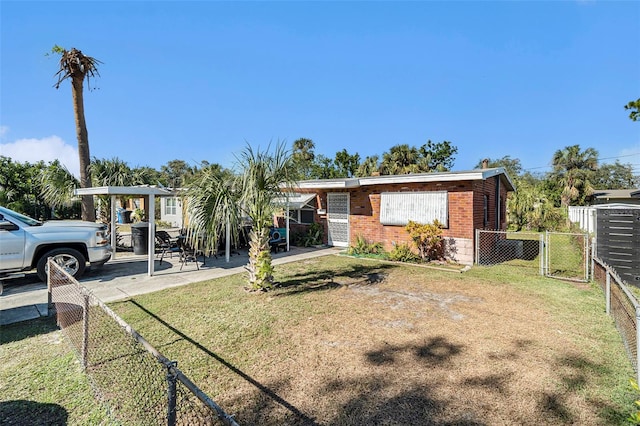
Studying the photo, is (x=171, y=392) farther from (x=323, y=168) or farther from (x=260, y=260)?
(x=323, y=168)

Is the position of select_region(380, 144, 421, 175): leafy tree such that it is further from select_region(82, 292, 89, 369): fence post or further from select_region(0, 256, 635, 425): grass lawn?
select_region(82, 292, 89, 369): fence post

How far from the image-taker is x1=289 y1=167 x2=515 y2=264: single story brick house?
10039 millimetres

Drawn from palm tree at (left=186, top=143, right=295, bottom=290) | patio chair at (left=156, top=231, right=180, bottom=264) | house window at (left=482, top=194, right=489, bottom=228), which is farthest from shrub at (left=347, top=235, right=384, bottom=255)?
patio chair at (left=156, top=231, right=180, bottom=264)

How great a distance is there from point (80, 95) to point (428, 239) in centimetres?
1453

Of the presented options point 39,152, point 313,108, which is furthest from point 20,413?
point 313,108

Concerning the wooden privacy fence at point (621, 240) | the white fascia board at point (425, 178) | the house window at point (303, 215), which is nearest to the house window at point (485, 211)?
the white fascia board at point (425, 178)

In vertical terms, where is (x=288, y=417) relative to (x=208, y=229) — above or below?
below

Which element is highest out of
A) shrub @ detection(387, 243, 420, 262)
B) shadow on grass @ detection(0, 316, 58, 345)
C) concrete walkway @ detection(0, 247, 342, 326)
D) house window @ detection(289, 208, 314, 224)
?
house window @ detection(289, 208, 314, 224)

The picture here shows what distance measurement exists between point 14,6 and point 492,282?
13454mm

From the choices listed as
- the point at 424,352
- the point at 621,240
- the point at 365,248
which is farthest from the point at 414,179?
the point at 424,352

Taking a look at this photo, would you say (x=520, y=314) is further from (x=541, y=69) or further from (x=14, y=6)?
(x=541, y=69)

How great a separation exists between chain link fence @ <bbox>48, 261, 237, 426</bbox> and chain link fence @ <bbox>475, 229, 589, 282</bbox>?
842 cm

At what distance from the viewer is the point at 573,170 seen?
31.9 metres

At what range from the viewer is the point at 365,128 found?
3634cm
